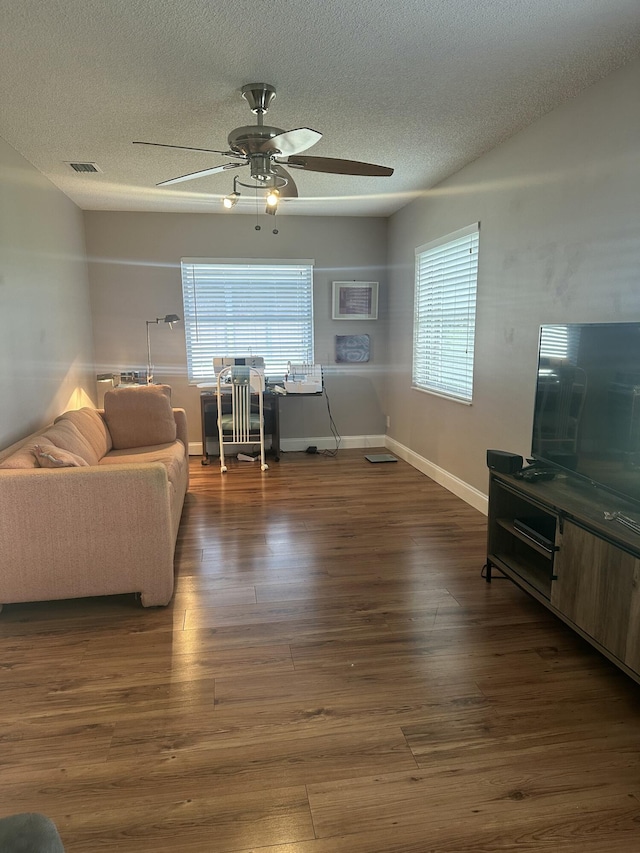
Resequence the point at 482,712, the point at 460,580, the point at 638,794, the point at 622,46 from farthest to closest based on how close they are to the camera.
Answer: the point at 460,580 < the point at 622,46 < the point at 482,712 < the point at 638,794

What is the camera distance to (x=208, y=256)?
5.65 m

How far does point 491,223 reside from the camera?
3.72 metres

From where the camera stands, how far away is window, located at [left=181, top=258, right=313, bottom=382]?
18.8ft

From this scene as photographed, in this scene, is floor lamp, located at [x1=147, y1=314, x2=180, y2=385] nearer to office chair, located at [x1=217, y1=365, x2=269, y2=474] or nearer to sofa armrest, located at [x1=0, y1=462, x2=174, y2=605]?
office chair, located at [x1=217, y1=365, x2=269, y2=474]

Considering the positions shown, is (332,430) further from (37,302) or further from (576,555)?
(576,555)

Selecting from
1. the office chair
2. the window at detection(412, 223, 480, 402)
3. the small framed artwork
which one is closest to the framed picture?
the small framed artwork

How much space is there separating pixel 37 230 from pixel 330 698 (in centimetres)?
380

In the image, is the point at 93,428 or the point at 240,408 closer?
the point at 93,428

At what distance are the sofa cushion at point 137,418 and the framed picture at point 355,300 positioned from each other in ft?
8.21

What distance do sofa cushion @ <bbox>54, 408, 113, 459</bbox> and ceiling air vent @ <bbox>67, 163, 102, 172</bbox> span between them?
5.95 ft

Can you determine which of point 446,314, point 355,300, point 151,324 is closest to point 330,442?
point 355,300

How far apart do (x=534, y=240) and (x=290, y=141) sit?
5.53 ft

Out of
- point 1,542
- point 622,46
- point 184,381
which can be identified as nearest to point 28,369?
point 1,542

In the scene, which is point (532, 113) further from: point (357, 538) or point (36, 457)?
point (36, 457)
